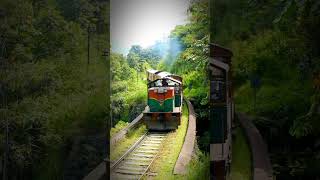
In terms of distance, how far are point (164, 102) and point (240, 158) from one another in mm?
636

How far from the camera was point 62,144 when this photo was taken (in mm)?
3215

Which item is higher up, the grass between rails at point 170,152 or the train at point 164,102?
the train at point 164,102

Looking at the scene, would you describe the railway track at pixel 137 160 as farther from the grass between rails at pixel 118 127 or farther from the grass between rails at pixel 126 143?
the grass between rails at pixel 118 127

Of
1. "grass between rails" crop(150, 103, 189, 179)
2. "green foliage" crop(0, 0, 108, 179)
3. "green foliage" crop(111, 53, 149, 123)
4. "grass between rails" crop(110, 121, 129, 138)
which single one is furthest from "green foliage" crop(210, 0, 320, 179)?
"green foliage" crop(0, 0, 108, 179)

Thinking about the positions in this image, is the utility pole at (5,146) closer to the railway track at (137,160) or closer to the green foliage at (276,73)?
the railway track at (137,160)

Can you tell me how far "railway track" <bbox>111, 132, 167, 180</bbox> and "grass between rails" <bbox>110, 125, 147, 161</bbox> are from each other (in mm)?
26

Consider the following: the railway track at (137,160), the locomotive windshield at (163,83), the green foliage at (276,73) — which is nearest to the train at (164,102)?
the locomotive windshield at (163,83)

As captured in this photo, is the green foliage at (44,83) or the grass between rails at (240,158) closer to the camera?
the grass between rails at (240,158)

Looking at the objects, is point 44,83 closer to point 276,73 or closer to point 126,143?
point 126,143

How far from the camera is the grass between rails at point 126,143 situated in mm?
2883

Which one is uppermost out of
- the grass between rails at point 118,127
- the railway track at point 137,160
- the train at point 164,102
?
the train at point 164,102

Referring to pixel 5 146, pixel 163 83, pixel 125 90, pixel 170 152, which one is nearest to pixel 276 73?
pixel 163 83

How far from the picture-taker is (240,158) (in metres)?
2.95

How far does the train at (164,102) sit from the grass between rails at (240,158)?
42cm
